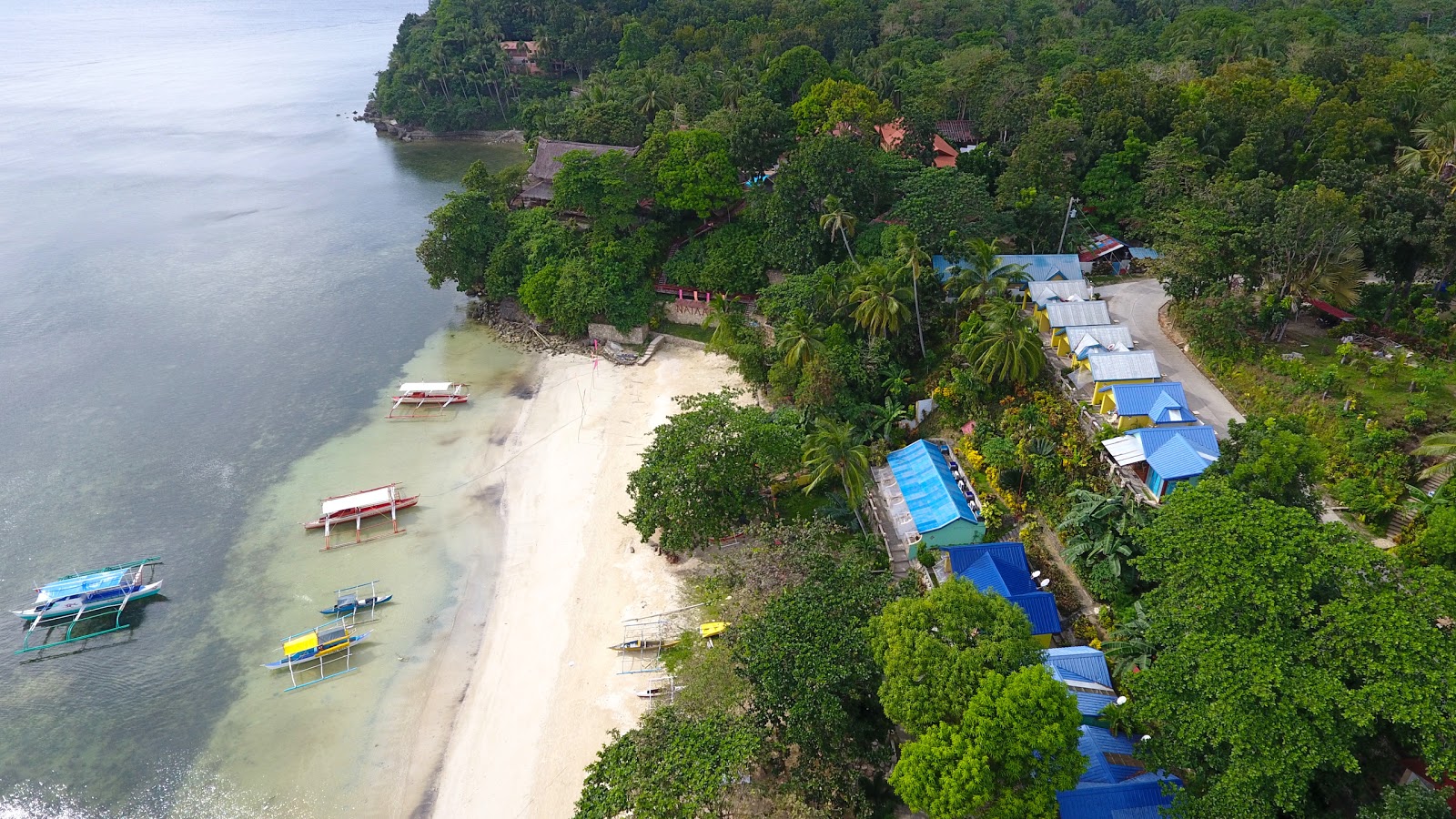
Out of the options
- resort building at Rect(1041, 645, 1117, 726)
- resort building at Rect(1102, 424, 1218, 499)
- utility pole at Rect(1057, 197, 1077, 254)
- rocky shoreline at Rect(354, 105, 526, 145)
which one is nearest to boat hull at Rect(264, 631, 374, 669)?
resort building at Rect(1041, 645, 1117, 726)

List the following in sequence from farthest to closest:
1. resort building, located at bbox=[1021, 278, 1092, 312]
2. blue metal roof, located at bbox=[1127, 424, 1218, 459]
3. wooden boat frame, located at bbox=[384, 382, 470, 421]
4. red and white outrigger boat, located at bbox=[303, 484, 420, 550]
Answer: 1. wooden boat frame, located at bbox=[384, 382, 470, 421]
2. resort building, located at bbox=[1021, 278, 1092, 312]
3. red and white outrigger boat, located at bbox=[303, 484, 420, 550]
4. blue metal roof, located at bbox=[1127, 424, 1218, 459]

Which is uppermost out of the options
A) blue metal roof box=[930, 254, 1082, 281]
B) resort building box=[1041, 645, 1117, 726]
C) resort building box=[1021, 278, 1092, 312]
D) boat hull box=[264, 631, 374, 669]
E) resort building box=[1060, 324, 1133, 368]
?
blue metal roof box=[930, 254, 1082, 281]

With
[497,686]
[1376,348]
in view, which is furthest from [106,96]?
[1376,348]

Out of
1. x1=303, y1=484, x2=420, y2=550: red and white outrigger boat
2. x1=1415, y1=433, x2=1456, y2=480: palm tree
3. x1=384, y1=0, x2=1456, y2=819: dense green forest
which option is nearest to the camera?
x1=384, y1=0, x2=1456, y2=819: dense green forest

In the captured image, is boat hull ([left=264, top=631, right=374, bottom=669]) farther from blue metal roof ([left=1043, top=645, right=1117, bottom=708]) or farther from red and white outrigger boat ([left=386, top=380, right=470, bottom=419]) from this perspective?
blue metal roof ([left=1043, top=645, right=1117, bottom=708])

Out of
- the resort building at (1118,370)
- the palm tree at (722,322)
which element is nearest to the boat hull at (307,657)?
the palm tree at (722,322)

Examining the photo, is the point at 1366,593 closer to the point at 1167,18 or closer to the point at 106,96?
the point at 1167,18
